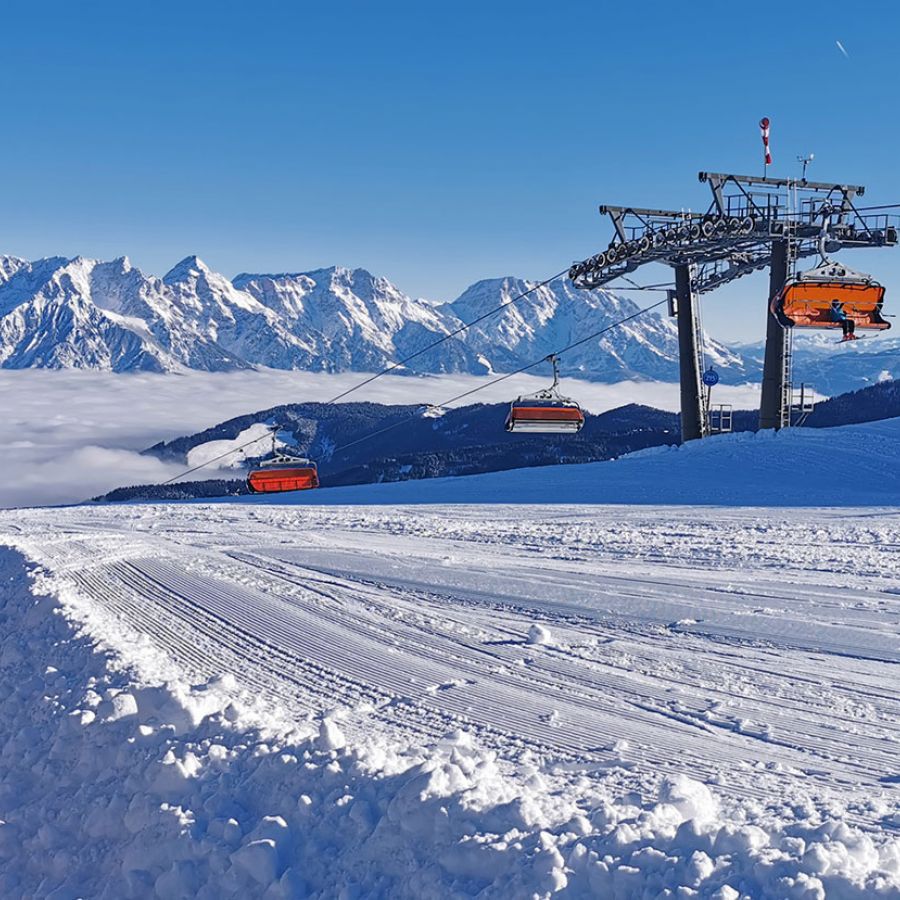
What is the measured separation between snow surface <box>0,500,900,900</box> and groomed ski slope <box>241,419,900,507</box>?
672 centimetres

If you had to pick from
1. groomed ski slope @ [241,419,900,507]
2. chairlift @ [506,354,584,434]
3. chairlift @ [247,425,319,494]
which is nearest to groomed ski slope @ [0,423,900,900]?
groomed ski slope @ [241,419,900,507]

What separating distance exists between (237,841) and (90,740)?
6.74 feet

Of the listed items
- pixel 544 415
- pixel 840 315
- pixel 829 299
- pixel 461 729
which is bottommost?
pixel 461 729

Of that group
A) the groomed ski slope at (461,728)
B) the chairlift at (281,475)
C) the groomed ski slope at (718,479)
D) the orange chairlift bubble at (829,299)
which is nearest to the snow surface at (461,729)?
the groomed ski slope at (461,728)

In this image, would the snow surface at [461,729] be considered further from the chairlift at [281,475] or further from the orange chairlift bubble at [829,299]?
the chairlift at [281,475]

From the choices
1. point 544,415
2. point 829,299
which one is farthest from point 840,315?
point 544,415

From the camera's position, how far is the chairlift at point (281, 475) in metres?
30.3

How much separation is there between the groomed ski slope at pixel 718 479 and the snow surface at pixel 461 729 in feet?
22.0

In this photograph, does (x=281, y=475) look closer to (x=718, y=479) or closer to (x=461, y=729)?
(x=718, y=479)

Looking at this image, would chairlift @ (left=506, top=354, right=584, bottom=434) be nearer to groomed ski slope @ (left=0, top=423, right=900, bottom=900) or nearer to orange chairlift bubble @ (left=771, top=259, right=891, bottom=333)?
orange chairlift bubble @ (left=771, top=259, right=891, bottom=333)

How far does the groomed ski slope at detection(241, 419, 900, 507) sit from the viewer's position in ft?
63.1

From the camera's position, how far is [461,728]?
258 inches

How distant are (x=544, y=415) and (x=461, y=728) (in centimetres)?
1805

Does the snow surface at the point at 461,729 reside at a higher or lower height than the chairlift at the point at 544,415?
lower
